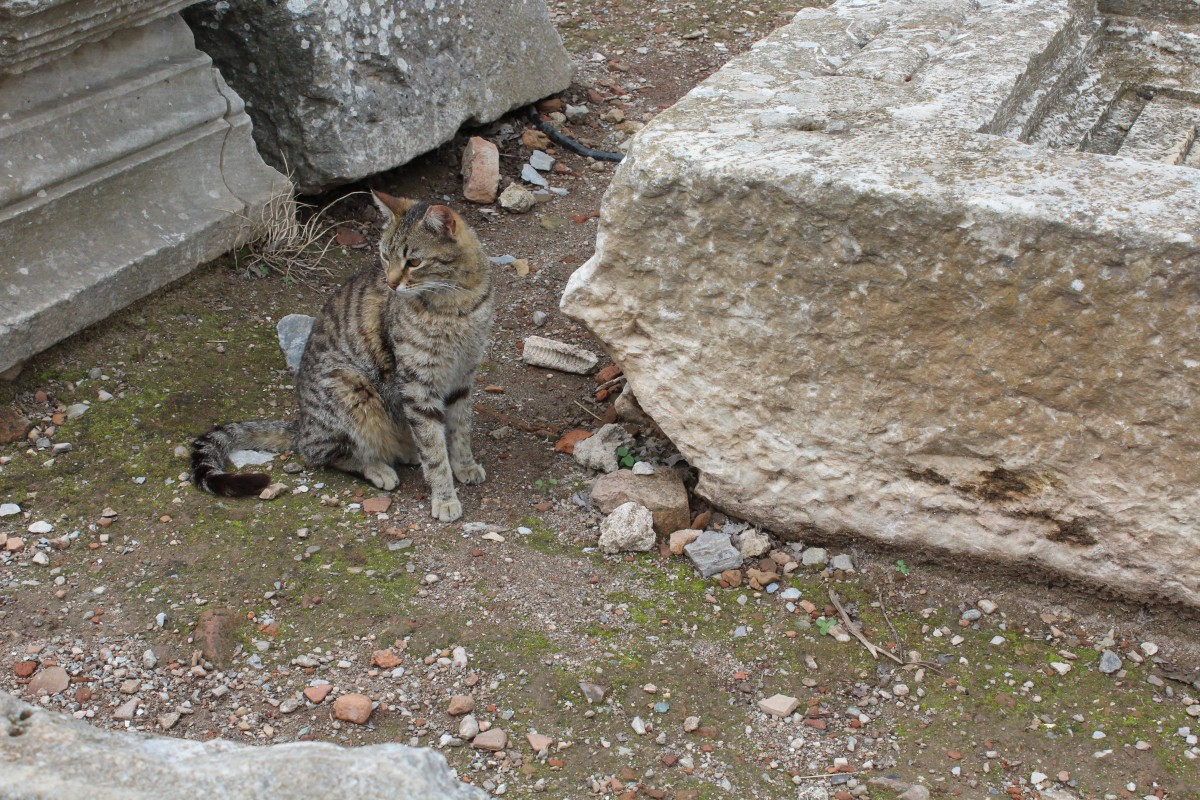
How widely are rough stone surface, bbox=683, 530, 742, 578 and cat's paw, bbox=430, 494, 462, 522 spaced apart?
32.3 inches

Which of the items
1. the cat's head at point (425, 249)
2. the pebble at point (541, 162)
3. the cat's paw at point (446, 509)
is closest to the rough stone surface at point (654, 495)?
the cat's paw at point (446, 509)

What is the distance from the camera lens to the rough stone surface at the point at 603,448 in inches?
158

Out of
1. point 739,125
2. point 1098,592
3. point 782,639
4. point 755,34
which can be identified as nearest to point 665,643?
point 782,639

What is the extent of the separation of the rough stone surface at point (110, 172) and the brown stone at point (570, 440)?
5.56 feet

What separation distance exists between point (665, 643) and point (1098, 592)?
1256 mm

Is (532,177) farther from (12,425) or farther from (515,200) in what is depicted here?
(12,425)

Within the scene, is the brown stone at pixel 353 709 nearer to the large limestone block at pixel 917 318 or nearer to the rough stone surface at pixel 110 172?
the large limestone block at pixel 917 318

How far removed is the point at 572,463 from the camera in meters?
4.13

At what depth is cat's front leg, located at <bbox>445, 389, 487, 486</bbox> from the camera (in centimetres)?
414

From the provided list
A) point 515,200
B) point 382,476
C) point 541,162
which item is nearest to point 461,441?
point 382,476

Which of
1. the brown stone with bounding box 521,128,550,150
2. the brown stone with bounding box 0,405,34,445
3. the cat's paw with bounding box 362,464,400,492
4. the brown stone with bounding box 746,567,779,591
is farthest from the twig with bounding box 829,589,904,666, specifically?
the brown stone with bounding box 521,128,550,150

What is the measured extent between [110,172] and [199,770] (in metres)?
3.19

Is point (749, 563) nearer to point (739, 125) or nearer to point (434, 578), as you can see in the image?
point (434, 578)

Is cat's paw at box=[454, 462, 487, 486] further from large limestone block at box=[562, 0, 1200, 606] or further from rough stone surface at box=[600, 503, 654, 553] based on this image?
large limestone block at box=[562, 0, 1200, 606]
